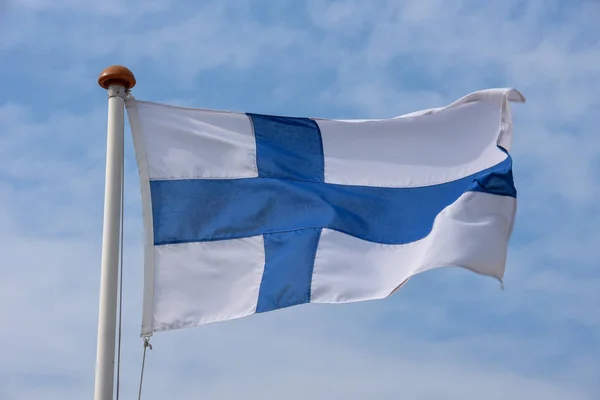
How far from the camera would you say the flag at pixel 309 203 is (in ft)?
27.1

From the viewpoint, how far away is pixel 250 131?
9172 millimetres

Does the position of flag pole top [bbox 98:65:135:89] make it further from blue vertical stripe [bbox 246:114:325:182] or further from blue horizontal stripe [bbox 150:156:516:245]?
blue vertical stripe [bbox 246:114:325:182]

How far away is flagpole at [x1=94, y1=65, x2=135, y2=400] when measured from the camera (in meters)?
7.25

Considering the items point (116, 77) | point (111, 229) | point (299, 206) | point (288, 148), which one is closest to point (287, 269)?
point (299, 206)

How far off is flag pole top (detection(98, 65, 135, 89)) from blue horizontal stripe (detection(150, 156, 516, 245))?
97 centimetres

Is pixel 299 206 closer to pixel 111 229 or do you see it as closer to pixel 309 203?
pixel 309 203

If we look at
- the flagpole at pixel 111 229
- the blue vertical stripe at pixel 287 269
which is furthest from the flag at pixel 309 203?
the flagpole at pixel 111 229

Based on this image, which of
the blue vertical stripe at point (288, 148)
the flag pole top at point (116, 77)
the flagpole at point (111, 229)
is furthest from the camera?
the blue vertical stripe at point (288, 148)

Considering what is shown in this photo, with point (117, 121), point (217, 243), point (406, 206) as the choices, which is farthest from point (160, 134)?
point (406, 206)

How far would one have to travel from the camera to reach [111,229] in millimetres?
7605

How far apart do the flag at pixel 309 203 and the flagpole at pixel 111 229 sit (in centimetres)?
32

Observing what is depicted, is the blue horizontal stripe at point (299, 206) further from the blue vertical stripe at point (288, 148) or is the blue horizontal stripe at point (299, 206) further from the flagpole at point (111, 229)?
the flagpole at point (111, 229)

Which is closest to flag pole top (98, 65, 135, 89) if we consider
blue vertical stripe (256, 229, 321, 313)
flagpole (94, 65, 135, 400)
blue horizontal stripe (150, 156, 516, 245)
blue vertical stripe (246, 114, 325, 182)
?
flagpole (94, 65, 135, 400)

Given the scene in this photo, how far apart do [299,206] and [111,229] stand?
86.4 inches
